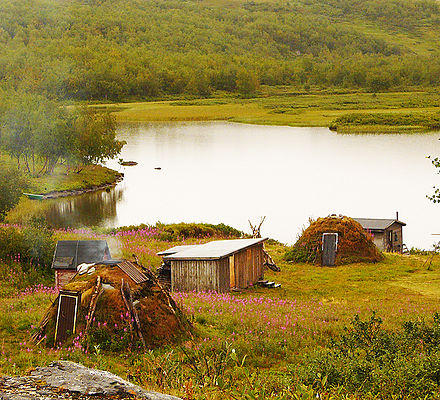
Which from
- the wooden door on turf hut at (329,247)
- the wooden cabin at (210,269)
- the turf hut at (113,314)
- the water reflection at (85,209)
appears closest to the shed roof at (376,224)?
the wooden door on turf hut at (329,247)

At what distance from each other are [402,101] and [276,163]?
314ft

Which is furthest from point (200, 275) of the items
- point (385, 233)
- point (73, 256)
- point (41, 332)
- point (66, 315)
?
point (385, 233)

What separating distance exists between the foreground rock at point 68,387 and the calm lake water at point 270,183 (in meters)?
37.7

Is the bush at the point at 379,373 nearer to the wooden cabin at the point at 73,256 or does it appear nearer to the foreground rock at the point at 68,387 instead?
the foreground rock at the point at 68,387

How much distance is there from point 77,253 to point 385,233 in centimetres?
2117

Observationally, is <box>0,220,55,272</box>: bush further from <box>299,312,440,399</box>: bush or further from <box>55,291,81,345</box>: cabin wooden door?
<box>299,312,440,399</box>: bush

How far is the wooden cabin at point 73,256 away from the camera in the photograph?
22422mm

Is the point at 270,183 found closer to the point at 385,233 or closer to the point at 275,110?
the point at 385,233

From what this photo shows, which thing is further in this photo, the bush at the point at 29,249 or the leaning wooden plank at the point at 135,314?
the bush at the point at 29,249

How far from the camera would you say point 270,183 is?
68938 millimetres

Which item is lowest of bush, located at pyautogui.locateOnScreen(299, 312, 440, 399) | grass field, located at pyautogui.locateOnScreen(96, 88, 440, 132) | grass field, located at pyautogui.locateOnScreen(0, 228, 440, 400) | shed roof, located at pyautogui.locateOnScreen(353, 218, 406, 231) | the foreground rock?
grass field, located at pyautogui.locateOnScreen(0, 228, 440, 400)

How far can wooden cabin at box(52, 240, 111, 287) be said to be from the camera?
2242cm

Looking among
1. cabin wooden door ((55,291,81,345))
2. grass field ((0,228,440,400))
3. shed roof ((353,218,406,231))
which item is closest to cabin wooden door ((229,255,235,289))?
grass field ((0,228,440,400))

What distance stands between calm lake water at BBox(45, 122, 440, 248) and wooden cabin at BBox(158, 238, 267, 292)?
18.3 metres
